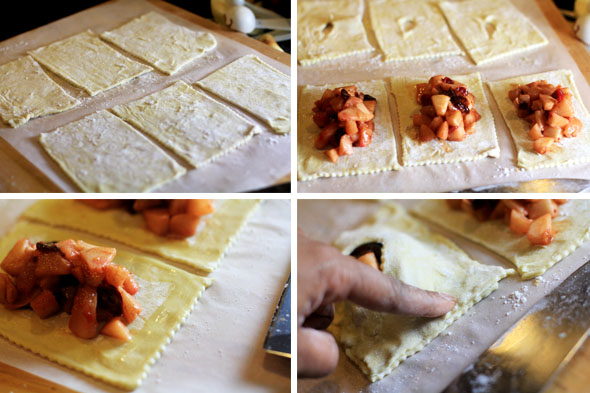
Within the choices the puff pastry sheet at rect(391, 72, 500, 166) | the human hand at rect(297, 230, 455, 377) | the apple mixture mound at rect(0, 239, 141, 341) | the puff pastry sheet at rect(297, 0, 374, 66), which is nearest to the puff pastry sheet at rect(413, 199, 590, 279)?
the puff pastry sheet at rect(391, 72, 500, 166)

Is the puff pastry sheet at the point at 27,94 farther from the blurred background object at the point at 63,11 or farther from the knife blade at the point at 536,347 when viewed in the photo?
the knife blade at the point at 536,347

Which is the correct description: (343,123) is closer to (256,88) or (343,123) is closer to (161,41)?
(256,88)

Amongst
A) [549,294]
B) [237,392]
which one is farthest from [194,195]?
[549,294]

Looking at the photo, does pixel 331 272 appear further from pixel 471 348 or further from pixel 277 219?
pixel 277 219

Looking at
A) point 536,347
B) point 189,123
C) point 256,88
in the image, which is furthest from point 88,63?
point 536,347

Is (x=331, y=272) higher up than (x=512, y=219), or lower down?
higher up

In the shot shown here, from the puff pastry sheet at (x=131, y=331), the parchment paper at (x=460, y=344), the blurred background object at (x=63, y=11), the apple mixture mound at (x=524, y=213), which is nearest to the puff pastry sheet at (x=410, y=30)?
the blurred background object at (x=63, y=11)
